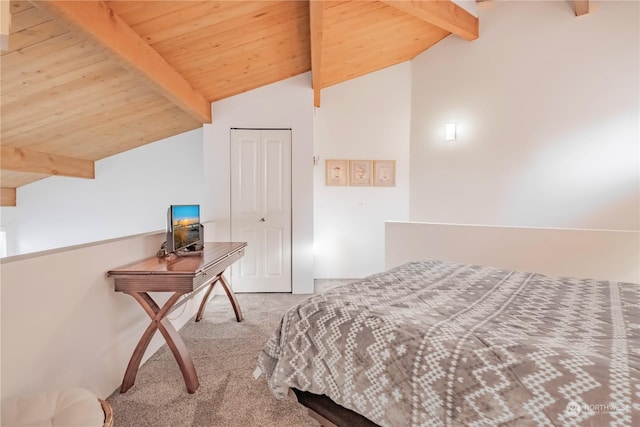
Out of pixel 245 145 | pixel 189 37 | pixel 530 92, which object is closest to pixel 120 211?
pixel 245 145

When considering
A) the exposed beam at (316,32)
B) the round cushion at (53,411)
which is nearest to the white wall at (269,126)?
the exposed beam at (316,32)

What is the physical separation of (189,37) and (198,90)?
92 centimetres

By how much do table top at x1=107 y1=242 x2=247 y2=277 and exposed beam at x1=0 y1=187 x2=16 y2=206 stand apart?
3.81m

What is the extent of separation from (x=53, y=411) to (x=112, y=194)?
13.4 ft

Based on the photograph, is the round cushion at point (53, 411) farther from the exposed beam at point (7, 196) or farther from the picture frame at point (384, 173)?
the exposed beam at point (7, 196)

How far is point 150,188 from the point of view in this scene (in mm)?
Result: 4531

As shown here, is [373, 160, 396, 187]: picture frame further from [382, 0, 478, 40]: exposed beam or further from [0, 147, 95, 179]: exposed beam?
[0, 147, 95, 179]: exposed beam

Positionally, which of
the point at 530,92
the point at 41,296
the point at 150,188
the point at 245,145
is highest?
the point at 530,92

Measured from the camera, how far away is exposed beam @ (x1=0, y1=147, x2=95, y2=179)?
324cm

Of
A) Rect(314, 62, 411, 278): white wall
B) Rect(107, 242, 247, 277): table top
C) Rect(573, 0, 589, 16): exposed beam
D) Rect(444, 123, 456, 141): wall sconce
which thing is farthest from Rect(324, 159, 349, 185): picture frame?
Rect(573, 0, 589, 16): exposed beam

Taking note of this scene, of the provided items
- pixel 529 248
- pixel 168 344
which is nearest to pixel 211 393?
pixel 168 344

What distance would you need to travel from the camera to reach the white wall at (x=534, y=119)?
9.65 ft

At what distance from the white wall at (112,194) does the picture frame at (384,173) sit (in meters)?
2.48

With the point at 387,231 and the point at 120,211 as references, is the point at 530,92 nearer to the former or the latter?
the point at 387,231
